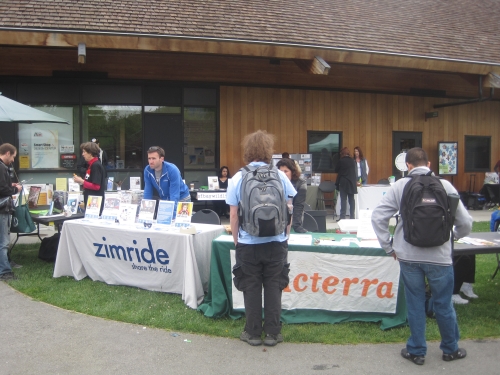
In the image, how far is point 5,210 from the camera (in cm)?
650

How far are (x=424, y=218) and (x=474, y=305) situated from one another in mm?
2402

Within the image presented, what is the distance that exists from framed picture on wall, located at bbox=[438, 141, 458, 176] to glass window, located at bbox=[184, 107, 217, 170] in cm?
706

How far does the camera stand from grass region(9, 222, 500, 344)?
4711mm

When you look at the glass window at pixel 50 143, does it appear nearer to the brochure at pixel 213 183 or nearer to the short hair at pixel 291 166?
the brochure at pixel 213 183

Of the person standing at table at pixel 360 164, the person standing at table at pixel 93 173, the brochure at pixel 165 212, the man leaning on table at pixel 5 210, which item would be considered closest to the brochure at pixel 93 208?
the person standing at table at pixel 93 173

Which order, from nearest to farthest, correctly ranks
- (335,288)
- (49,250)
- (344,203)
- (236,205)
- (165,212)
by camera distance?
1. (236,205)
2. (335,288)
3. (165,212)
4. (49,250)
5. (344,203)

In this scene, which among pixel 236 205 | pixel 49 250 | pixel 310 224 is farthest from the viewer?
pixel 49 250

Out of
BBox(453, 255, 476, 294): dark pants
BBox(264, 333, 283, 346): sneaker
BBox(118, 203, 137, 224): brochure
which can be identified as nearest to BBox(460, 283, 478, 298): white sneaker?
BBox(453, 255, 476, 294): dark pants

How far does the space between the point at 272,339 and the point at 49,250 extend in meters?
4.54

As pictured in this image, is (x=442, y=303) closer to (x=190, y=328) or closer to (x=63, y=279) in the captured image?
(x=190, y=328)

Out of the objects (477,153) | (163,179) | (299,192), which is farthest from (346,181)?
(477,153)

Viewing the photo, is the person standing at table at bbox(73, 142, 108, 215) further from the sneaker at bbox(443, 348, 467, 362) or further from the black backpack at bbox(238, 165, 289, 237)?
the sneaker at bbox(443, 348, 467, 362)

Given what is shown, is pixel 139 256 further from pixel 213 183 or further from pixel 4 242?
pixel 213 183

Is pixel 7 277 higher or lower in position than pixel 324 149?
lower
